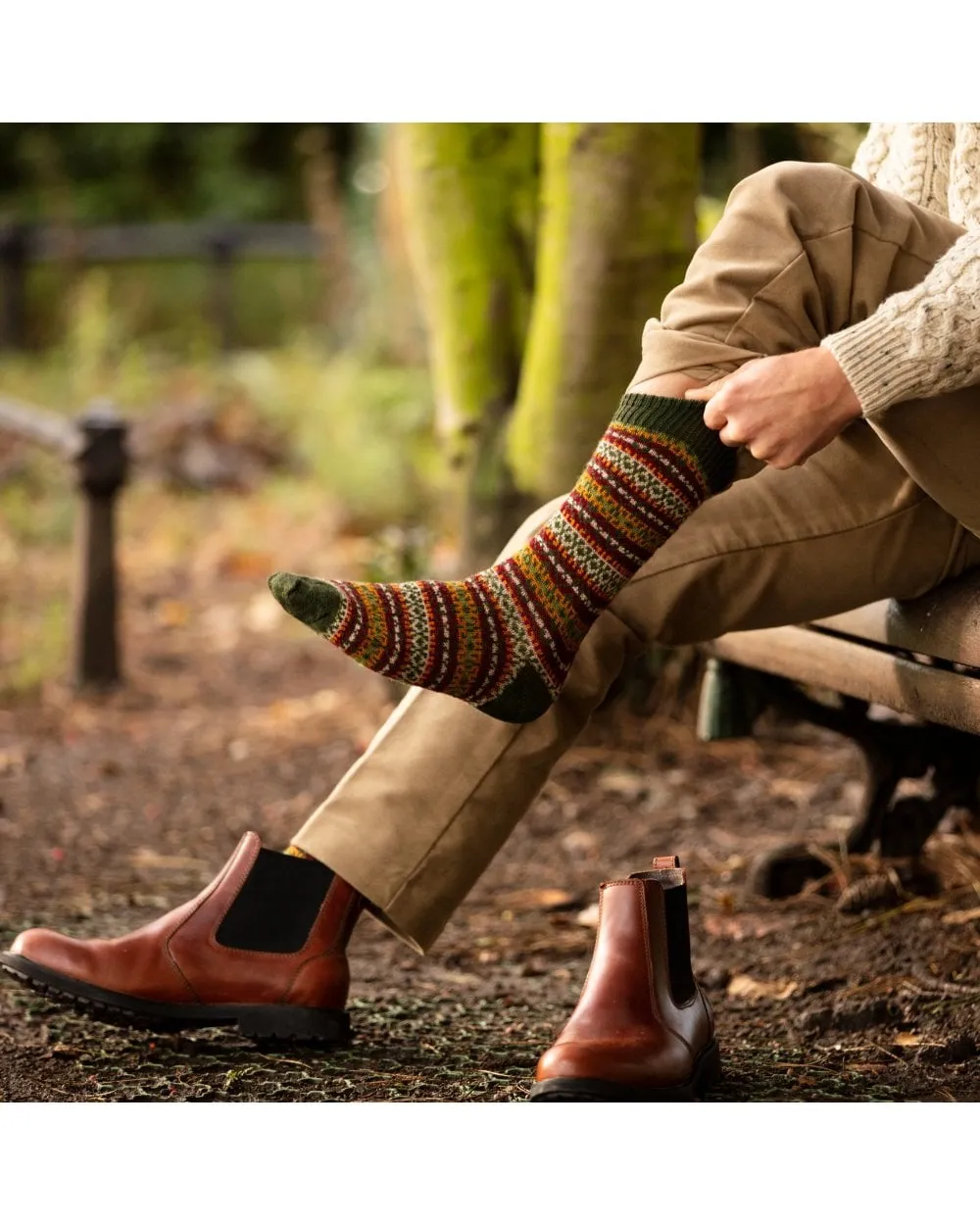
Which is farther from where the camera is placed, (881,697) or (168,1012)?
(881,697)

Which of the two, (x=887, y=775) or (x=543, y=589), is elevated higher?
(x=543, y=589)

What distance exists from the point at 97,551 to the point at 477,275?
1442mm

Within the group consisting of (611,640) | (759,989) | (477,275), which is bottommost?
(759,989)

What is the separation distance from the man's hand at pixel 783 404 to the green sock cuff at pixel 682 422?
0.08ft

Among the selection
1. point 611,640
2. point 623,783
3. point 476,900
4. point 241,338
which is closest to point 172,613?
point 623,783

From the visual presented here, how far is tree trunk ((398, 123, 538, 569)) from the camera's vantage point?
12.0 feet

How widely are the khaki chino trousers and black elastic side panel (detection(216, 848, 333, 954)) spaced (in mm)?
51

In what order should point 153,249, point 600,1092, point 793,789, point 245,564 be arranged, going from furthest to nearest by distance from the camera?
1. point 153,249
2. point 245,564
3. point 793,789
4. point 600,1092

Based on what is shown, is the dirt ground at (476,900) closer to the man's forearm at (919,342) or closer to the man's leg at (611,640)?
the man's leg at (611,640)

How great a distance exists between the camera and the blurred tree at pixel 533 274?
321 centimetres

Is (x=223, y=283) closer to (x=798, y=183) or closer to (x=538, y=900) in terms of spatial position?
(x=538, y=900)

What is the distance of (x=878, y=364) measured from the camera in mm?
1630

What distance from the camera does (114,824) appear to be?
3242 millimetres

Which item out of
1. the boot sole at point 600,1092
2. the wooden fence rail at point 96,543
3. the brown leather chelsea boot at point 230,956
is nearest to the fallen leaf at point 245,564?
the wooden fence rail at point 96,543
